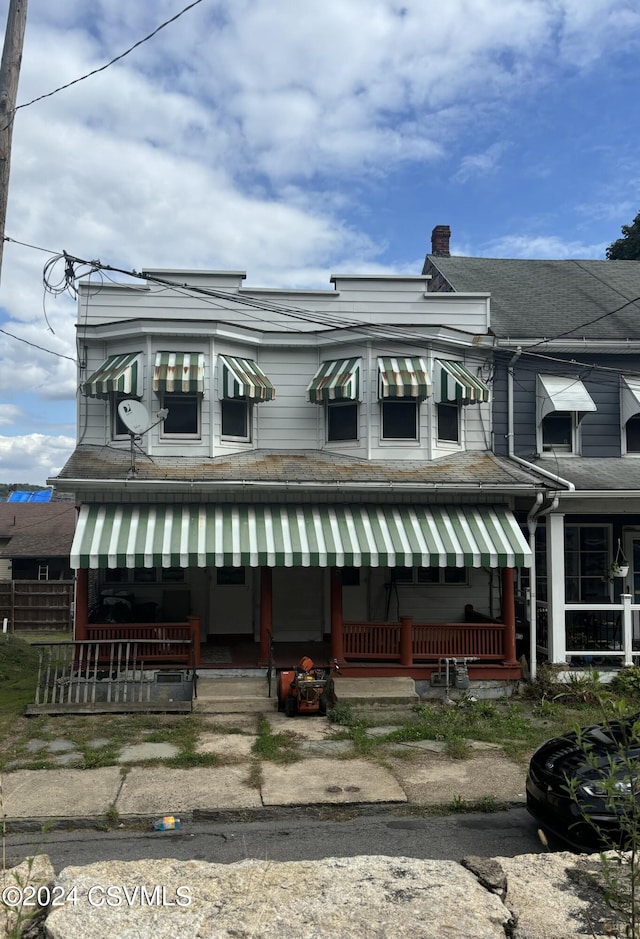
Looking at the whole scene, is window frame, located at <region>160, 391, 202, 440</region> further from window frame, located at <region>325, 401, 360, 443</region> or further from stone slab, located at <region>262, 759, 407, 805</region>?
stone slab, located at <region>262, 759, 407, 805</region>

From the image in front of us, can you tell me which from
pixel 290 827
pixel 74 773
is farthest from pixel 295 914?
pixel 74 773

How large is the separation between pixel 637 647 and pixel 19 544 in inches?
863

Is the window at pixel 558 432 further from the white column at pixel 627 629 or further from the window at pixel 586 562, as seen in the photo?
the white column at pixel 627 629

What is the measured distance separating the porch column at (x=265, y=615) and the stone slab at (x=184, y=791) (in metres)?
3.93

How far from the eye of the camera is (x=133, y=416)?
1344 cm

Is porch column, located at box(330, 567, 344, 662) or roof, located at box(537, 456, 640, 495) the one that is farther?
roof, located at box(537, 456, 640, 495)

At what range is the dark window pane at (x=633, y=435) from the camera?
15641 millimetres

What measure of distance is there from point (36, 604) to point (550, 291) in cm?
1832

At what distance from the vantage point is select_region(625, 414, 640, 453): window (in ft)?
51.3

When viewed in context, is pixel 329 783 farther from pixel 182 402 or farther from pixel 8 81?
pixel 8 81

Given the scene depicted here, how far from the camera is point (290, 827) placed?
7.34m

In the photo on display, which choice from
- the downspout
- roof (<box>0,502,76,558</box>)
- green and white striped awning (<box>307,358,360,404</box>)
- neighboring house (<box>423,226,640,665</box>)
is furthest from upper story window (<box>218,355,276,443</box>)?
roof (<box>0,502,76,558</box>)

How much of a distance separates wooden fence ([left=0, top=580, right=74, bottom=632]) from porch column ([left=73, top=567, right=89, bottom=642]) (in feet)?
36.3

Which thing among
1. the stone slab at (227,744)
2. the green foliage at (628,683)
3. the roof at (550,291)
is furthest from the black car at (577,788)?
the roof at (550,291)
